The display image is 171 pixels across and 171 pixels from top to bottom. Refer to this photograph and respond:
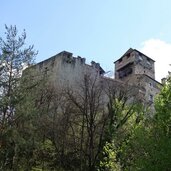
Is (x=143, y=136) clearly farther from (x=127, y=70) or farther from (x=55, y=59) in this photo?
(x=127, y=70)

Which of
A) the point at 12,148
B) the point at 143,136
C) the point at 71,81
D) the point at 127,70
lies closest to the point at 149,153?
the point at 143,136

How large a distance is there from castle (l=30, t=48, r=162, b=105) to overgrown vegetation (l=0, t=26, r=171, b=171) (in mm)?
6548

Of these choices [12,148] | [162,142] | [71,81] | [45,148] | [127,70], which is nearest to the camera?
[162,142]

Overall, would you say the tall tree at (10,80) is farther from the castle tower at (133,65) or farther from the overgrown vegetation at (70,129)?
the castle tower at (133,65)

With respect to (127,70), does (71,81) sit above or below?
below

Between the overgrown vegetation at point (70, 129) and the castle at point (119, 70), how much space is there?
258 inches

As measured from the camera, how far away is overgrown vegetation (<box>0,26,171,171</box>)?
65.1 ft

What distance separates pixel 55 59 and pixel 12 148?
23269 millimetres

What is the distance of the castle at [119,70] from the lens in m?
49.4

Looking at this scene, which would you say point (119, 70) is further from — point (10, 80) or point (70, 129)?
point (10, 80)

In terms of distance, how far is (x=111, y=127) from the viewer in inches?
1192

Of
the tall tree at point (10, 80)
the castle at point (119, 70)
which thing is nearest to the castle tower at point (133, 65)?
the castle at point (119, 70)

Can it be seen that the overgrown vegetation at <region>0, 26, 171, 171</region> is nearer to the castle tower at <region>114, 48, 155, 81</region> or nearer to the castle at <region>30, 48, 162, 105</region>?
the castle at <region>30, 48, 162, 105</region>

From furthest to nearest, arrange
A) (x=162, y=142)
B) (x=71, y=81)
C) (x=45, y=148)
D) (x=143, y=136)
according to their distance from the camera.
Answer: (x=71, y=81)
(x=45, y=148)
(x=143, y=136)
(x=162, y=142)
